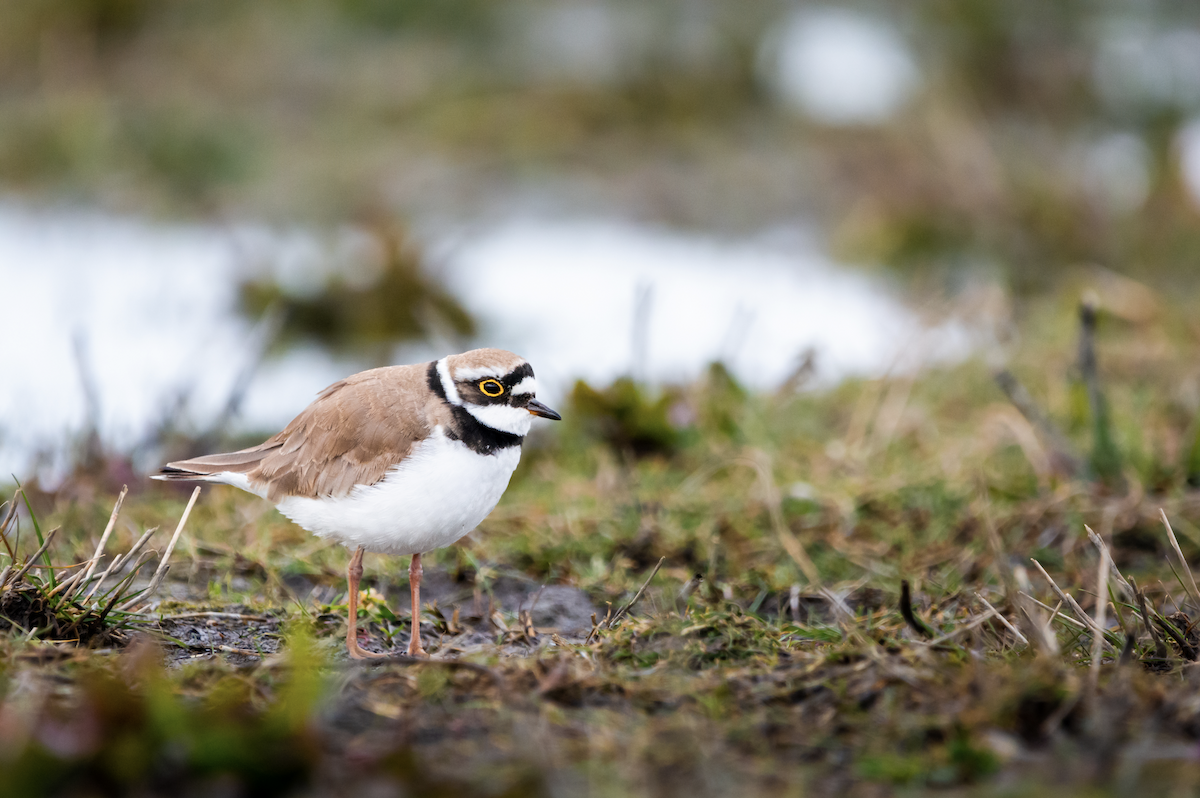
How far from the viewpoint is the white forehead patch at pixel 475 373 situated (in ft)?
12.1

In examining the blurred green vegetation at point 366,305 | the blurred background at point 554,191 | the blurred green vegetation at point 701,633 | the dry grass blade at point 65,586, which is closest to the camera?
the blurred green vegetation at point 701,633

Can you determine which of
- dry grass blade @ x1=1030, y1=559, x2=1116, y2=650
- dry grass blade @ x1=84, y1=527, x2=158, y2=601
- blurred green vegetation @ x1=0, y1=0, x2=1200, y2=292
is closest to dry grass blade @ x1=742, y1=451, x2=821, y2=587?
dry grass blade @ x1=1030, y1=559, x2=1116, y2=650

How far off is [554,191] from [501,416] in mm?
8330

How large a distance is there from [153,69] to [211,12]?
1.33m

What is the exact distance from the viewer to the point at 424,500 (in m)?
3.54

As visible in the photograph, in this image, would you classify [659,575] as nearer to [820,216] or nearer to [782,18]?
[820,216]

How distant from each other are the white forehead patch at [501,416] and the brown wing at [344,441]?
Result: 0.15m

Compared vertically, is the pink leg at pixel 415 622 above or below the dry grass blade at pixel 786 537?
above

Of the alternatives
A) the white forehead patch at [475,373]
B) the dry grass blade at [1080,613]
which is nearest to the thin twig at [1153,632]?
the dry grass blade at [1080,613]

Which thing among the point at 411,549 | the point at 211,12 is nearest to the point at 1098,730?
the point at 411,549

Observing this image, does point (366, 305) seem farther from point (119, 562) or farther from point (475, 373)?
point (119, 562)

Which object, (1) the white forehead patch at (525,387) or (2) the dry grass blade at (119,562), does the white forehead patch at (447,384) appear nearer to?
(1) the white forehead patch at (525,387)

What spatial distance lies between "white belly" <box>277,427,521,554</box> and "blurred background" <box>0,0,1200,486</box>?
2237 millimetres

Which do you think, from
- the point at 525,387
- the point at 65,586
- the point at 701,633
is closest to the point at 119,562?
the point at 65,586
